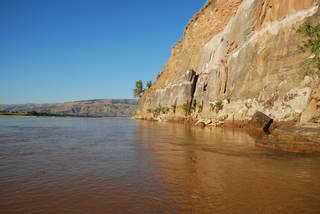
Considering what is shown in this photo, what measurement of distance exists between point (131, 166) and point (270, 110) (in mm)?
22538

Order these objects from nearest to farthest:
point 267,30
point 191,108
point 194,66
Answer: point 267,30
point 191,108
point 194,66

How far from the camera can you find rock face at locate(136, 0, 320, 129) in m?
31.7

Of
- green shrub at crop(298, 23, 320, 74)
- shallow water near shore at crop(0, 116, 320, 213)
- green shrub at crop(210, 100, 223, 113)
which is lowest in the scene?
shallow water near shore at crop(0, 116, 320, 213)

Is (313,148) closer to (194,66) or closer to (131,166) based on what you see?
(131,166)

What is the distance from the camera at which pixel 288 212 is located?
829 cm

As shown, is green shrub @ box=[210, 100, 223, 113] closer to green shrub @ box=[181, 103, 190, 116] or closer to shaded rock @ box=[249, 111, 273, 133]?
shaded rock @ box=[249, 111, 273, 133]

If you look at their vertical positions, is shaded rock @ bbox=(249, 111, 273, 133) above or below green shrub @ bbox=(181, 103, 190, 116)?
below

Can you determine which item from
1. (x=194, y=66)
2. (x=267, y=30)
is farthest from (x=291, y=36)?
(x=194, y=66)

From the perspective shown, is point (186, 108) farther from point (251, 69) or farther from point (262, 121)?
point (262, 121)

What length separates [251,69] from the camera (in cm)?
4206

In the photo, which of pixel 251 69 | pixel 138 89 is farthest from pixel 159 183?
pixel 138 89

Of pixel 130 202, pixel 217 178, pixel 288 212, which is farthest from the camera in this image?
pixel 217 178

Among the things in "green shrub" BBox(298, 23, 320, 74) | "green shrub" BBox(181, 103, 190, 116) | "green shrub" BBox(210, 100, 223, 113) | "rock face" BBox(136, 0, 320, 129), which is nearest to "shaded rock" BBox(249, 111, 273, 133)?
"rock face" BBox(136, 0, 320, 129)

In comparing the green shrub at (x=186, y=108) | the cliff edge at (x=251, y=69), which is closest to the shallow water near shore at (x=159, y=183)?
the cliff edge at (x=251, y=69)
